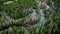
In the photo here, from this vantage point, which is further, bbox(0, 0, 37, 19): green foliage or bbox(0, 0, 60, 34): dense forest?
bbox(0, 0, 37, 19): green foliage

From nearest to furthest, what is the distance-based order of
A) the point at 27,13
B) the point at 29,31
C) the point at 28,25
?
the point at 29,31, the point at 28,25, the point at 27,13

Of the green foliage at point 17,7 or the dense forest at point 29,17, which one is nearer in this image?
the dense forest at point 29,17

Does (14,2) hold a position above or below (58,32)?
above

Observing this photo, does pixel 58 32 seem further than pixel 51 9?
No

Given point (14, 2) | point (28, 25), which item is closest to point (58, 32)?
point (28, 25)

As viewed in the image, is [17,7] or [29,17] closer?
[29,17]

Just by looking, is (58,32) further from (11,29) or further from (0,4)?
(0,4)

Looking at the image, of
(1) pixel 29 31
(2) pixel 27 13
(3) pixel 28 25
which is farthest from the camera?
(2) pixel 27 13

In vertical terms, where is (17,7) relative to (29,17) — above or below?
above
